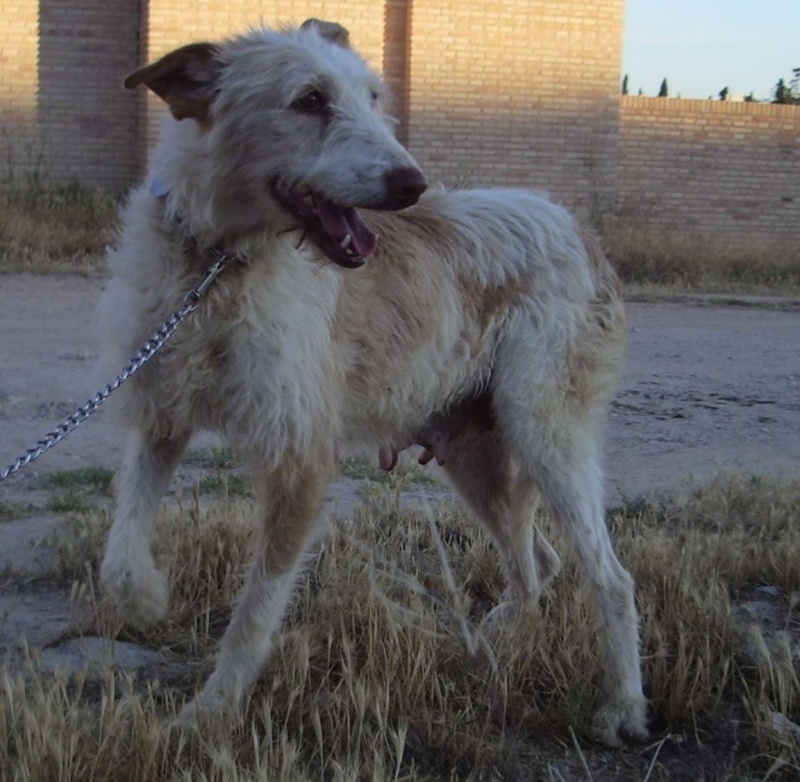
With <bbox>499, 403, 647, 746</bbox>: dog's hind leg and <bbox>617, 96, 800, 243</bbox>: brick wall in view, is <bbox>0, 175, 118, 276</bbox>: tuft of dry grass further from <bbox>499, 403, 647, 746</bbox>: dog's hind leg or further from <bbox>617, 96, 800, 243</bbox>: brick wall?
<bbox>499, 403, 647, 746</bbox>: dog's hind leg

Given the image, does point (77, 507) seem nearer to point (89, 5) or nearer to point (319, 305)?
point (319, 305)

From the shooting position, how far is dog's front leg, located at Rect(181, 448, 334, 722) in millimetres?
3637

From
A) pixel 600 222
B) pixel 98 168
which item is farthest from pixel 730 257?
pixel 98 168

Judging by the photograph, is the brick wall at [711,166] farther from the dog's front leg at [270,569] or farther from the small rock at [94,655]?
the small rock at [94,655]

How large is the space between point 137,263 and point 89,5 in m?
13.4

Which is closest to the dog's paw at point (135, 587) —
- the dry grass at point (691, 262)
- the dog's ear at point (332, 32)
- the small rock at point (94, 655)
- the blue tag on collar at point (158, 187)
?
the small rock at point (94, 655)

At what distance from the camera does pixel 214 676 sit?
3617mm

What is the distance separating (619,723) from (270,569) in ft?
3.91

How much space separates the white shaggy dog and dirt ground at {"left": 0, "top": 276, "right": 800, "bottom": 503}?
476 millimetres

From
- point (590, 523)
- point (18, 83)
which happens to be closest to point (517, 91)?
point (18, 83)

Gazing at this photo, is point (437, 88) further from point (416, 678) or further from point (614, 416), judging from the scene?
point (416, 678)

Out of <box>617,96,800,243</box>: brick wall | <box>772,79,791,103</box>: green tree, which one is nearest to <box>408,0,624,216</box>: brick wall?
<box>617,96,800,243</box>: brick wall

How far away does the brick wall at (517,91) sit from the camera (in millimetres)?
16500

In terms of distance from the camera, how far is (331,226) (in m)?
3.61
